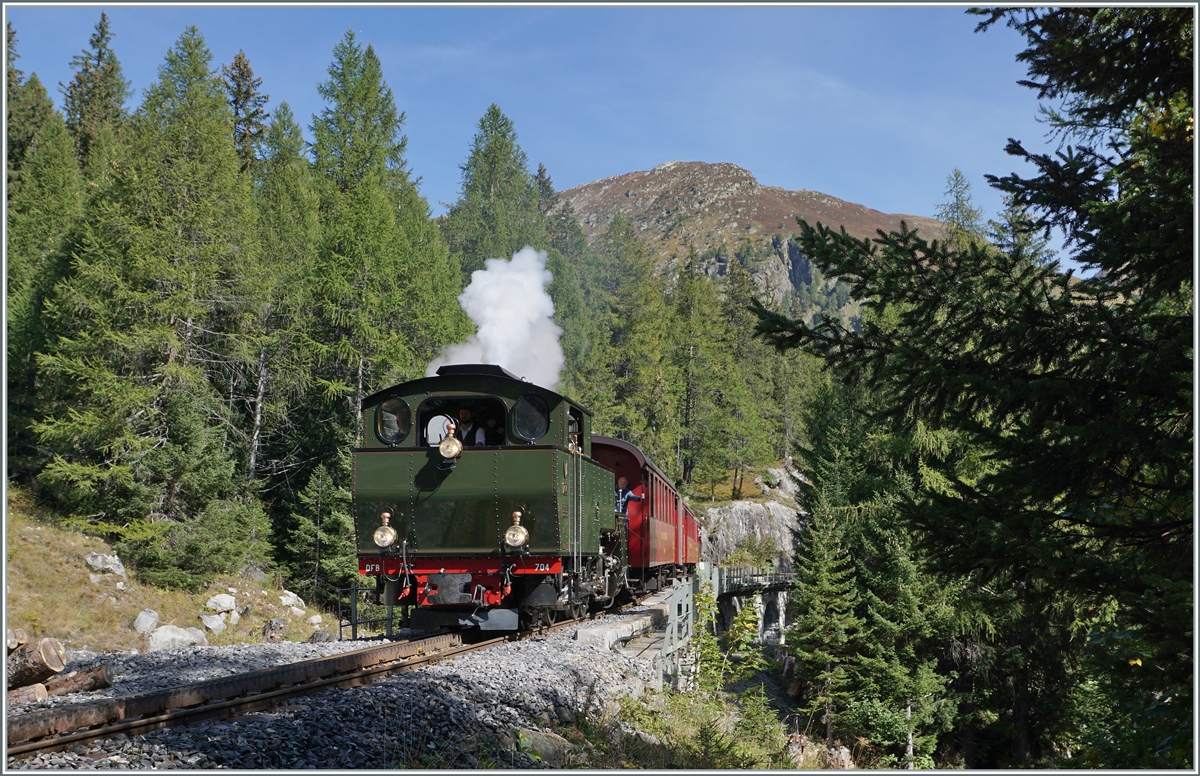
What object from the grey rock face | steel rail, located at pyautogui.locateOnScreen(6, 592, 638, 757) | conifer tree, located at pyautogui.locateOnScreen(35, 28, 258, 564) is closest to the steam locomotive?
steel rail, located at pyautogui.locateOnScreen(6, 592, 638, 757)

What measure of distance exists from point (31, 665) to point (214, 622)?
15121 mm

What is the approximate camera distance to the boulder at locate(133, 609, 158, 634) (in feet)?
61.8

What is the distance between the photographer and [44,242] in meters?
32.7

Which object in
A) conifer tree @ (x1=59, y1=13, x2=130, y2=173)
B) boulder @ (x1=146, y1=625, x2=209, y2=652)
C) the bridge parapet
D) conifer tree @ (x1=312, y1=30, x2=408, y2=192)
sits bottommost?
the bridge parapet

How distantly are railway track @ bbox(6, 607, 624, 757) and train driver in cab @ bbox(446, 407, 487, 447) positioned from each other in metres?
3.05

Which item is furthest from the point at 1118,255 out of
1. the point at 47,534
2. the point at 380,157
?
the point at 380,157

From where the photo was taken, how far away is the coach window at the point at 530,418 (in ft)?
37.3

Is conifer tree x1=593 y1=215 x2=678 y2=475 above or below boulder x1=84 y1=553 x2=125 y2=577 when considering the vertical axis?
above

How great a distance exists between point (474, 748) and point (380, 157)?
3209 centimetres

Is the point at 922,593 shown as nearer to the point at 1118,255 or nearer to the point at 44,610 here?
the point at 1118,255

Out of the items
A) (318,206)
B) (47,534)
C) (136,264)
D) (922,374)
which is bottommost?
(47,534)

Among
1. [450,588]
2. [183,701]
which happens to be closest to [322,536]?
[450,588]

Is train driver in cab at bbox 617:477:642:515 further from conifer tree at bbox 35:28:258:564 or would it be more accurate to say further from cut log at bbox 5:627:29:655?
conifer tree at bbox 35:28:258:564

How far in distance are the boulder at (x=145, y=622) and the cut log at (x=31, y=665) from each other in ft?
41.4
